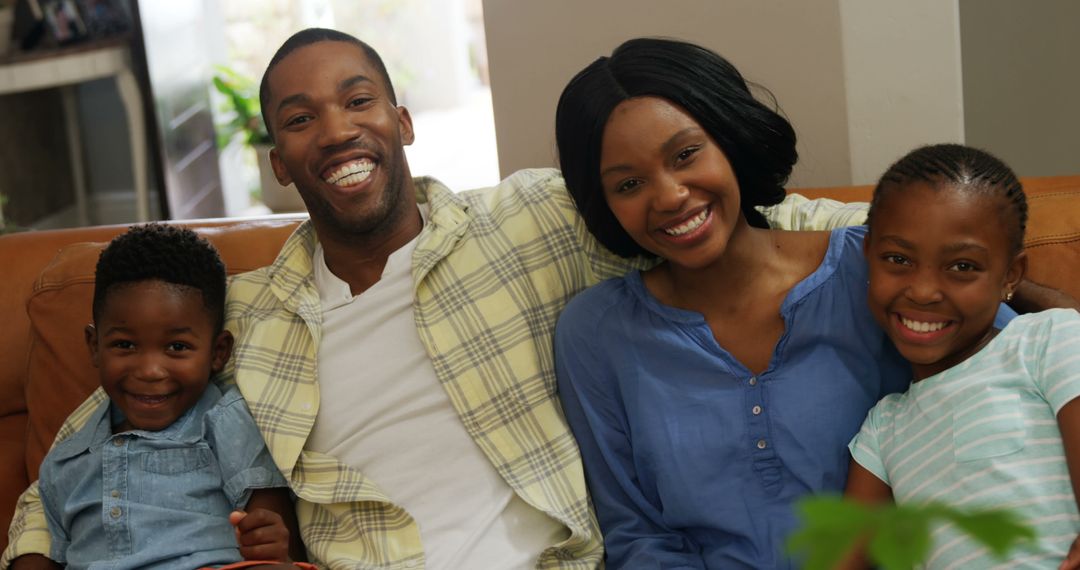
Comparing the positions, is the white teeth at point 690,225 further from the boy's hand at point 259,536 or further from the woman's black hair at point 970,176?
the boy's hand at point 259,536

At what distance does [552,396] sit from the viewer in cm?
180

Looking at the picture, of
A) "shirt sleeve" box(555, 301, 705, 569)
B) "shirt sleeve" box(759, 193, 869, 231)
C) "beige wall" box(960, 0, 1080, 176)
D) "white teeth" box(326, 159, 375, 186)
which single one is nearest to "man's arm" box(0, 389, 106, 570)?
"white teeth" box(326, 159, 375, 186)

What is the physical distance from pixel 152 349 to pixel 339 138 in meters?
0.44

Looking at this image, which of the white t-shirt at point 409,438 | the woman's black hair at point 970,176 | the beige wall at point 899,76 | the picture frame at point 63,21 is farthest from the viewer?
the picture frame at point 63,21

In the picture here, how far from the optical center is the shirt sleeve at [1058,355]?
131 cm

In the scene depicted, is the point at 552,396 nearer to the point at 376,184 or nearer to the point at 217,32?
the point at 376,184

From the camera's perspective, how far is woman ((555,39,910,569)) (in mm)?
1549

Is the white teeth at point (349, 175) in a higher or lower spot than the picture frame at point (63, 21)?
lower

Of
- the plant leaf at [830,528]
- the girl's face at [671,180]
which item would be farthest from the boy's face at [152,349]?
the plant leaf at [830,528]

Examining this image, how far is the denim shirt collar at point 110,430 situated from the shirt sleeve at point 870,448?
3.27 ft

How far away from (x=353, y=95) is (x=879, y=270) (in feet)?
2.96

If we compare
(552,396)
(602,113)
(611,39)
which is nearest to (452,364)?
(552,396)

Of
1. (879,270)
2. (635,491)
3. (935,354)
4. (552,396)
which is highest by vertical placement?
(879,270)

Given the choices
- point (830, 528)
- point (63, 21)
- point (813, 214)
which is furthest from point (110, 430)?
point (63, 21)
